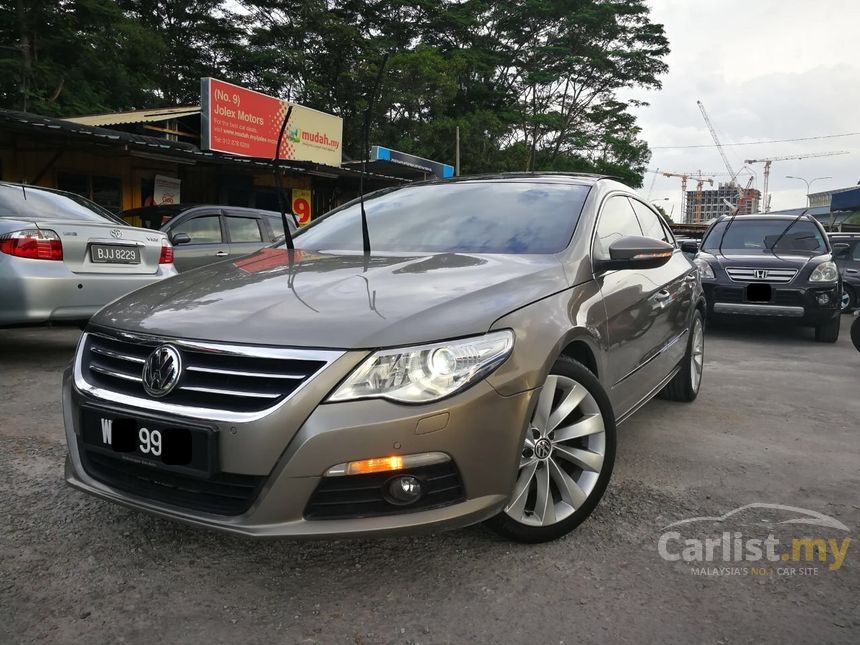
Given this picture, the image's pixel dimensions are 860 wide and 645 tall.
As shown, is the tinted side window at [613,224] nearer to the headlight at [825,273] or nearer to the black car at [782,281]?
the black car at [782,281]

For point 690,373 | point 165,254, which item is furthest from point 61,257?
point 690,373

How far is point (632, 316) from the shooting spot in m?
3.12

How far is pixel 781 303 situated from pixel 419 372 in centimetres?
703

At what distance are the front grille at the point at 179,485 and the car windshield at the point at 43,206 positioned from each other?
347 cm

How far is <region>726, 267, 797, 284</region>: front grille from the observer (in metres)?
7.72

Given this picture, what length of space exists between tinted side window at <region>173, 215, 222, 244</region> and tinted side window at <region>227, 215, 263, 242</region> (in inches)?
6.8

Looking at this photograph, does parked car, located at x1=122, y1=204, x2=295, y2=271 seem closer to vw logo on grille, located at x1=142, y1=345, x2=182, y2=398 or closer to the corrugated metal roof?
vw logo on grille, located at x1=142, y1=345, x2=182, y2=398

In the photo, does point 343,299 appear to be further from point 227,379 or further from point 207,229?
point 207,229

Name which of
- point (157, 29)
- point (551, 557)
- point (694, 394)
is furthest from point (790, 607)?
point (157, 29)

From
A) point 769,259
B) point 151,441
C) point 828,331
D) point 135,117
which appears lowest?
point 828,331

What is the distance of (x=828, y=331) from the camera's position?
305 inches

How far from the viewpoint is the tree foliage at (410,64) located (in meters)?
20.6

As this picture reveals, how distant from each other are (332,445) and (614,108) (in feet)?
115

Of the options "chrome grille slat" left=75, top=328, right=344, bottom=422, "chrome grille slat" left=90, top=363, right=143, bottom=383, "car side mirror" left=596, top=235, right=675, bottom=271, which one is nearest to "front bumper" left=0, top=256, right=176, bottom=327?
"chrome grille slat" left=90, top=363, right=143, bottom=383
